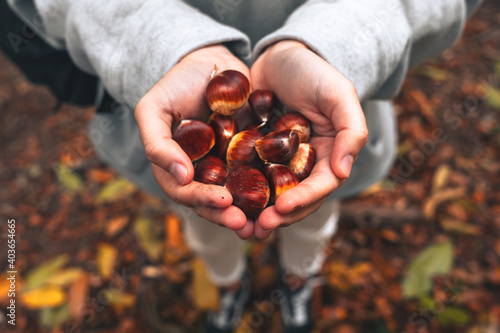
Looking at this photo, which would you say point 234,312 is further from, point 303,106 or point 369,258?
point 303,106

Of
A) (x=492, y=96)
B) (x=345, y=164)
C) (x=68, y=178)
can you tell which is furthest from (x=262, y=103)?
(x=492, y=96)

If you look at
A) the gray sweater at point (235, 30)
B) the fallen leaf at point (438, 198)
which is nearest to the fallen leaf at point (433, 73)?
the fallen leaf at point (438, 198)

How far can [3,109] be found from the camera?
3.21 m

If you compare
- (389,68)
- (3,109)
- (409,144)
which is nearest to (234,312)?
(389,68)

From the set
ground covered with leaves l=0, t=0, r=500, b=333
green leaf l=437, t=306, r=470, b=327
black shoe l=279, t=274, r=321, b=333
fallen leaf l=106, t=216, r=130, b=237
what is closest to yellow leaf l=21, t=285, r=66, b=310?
ground covered with leaves l=0, t=0, r=500, b=333

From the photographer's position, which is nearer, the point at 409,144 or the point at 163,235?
the point at 163,235

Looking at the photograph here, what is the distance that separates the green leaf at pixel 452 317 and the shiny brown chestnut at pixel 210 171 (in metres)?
1.39

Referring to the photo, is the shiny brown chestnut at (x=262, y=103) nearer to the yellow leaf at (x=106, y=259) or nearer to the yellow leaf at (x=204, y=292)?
the yellow leaf at (x=204, y=292)

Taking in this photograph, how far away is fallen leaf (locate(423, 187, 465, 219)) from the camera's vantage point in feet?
7.10

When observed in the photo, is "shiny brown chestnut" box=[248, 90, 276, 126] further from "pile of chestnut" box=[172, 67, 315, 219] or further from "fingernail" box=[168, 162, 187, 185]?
"fingernail" box=[168, 162, 187, 185]

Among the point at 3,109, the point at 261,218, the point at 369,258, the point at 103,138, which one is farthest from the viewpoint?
the point at 3,109

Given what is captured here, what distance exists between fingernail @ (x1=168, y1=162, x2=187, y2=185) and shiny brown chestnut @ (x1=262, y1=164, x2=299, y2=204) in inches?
10.6

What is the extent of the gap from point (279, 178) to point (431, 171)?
1.66 m

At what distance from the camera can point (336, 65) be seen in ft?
3.51
